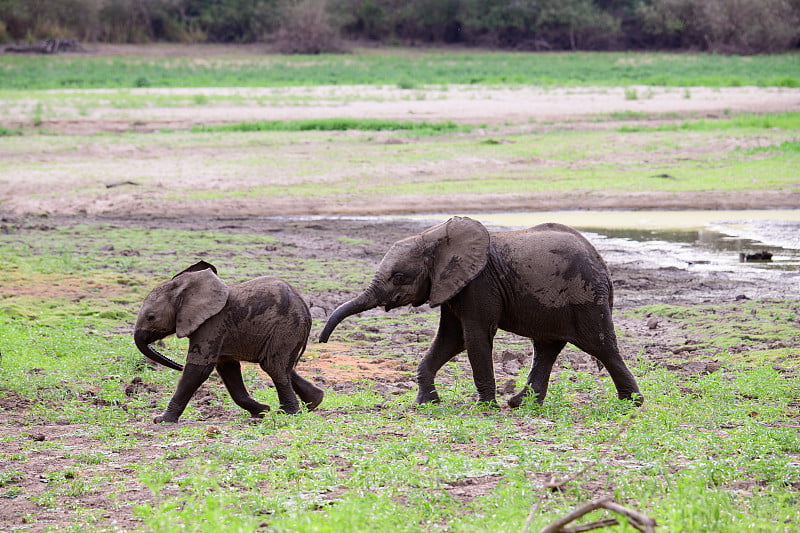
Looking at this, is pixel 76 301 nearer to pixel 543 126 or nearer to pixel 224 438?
pixel 224 438

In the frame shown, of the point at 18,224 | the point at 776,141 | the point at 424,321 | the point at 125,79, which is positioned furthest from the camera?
the point at 125,79

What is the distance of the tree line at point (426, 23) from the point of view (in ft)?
214

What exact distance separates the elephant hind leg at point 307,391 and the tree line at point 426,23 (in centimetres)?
5793

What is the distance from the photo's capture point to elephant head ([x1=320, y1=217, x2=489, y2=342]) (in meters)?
8.81

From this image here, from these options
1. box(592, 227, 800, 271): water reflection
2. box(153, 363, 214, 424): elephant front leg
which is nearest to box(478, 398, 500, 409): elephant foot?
box(153, 363, 214, 424): elephant front leg

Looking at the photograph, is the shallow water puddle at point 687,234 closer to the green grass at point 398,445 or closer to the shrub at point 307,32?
the green grass at point 398,445

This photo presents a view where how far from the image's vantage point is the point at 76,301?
13.6m

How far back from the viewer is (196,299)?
8.88 metres

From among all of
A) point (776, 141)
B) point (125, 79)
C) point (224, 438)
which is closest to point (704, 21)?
point (125, 79)

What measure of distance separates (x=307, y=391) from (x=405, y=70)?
150 ft

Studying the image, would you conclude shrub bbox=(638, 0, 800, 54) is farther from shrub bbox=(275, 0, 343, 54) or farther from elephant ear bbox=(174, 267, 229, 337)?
elephant ear bbox=(174, 267, 229, 337)

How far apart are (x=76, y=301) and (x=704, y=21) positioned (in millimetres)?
65065

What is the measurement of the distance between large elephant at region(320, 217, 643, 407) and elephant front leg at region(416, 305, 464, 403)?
0.20m

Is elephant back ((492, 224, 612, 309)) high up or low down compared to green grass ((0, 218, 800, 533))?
up
